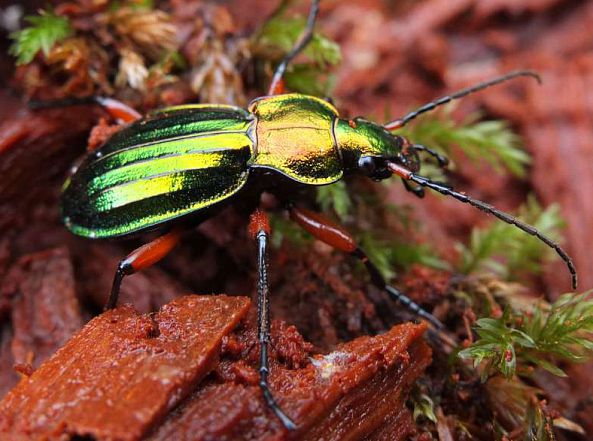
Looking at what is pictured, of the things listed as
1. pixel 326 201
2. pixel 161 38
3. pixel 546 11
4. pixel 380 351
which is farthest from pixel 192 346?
pixel 546 11

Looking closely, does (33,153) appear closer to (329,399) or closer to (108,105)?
(108,105)

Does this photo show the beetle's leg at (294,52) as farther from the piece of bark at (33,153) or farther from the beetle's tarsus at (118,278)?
the beetle's tarsus at (118,278)

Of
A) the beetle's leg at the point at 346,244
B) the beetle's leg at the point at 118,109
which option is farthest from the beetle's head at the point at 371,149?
the beetle's leg at the point at 118,109

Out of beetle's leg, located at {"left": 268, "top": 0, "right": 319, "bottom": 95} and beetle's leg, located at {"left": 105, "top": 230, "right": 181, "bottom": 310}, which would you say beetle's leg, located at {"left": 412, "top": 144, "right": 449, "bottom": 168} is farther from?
beetle's leg, located at {"left": 105, "top": 230, "right": 181, "bottom": 310}

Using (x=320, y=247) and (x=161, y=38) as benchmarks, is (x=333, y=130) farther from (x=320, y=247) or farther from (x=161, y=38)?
(x=161, y=38)

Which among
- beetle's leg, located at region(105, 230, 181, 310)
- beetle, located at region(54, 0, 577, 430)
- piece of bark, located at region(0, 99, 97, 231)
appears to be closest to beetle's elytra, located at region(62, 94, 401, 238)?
beetle, located at region(54, 0, 577, 430)

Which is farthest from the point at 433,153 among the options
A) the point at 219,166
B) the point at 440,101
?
the point at 219,166
